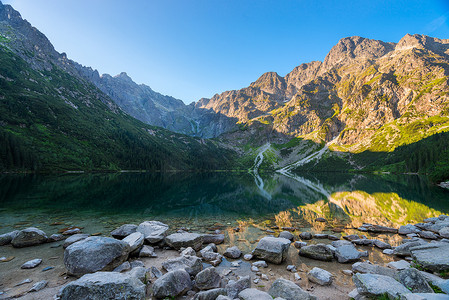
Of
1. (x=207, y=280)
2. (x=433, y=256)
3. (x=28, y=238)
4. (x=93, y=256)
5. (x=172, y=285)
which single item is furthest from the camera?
(x=28, y=238)

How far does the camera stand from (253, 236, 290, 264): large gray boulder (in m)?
12.5

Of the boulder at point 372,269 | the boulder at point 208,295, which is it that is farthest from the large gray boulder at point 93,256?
the boulder at point 372,269

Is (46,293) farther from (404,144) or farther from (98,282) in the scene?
(404,144)

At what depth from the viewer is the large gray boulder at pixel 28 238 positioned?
1380 cm

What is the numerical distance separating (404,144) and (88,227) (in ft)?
880

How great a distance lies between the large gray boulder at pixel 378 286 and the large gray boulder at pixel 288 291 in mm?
2091

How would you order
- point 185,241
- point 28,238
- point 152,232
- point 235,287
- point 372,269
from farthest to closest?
point 152,232 < point 185,241 < point 28,238 < point 372,269 < point 235,287

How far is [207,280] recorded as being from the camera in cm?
932

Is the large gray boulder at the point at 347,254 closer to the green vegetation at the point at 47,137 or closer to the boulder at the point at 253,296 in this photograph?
the boulder at the point at 253,296

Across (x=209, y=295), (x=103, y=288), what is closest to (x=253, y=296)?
(x=209, y=295)

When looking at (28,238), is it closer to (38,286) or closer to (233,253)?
(38,286)

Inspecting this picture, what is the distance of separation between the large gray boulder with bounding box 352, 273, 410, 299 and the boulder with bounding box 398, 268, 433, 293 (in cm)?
76

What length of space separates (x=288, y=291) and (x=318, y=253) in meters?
6.76

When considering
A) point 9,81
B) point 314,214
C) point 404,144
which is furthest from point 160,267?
point 404,144
